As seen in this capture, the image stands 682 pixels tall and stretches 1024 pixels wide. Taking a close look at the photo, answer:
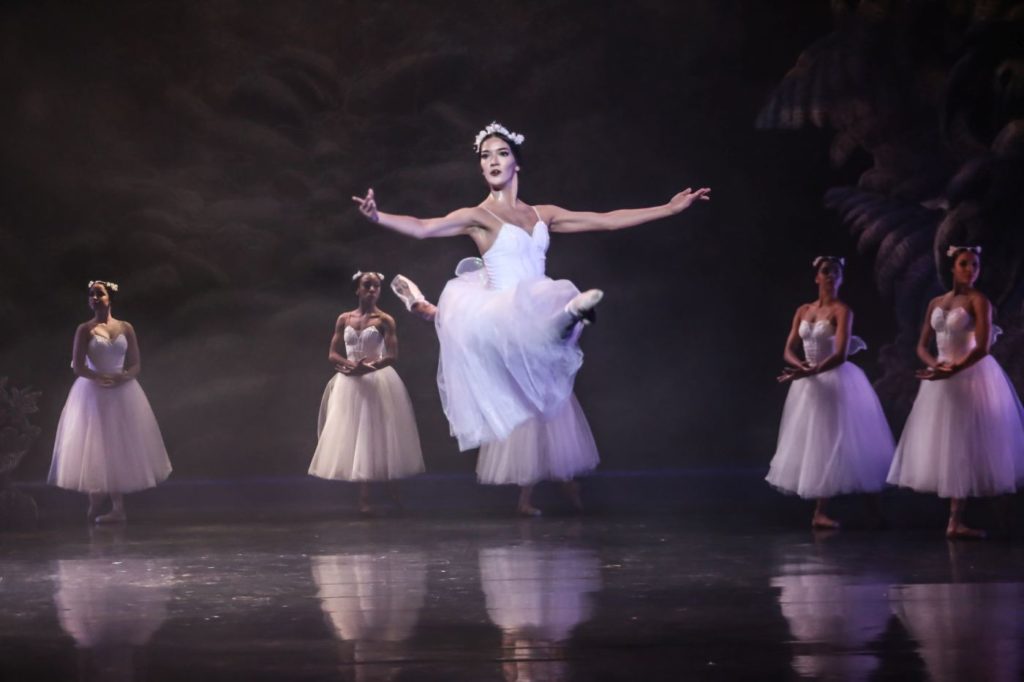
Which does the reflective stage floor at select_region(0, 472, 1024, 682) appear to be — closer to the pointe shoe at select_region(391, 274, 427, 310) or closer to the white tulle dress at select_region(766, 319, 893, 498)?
the white tulle dress at select_region(766, 319, 893, 498)

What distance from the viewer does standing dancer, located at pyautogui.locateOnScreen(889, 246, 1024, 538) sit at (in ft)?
18.2

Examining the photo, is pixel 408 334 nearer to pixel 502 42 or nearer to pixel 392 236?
pixel 392 236

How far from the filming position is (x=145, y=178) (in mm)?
8445

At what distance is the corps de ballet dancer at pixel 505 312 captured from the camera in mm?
5141

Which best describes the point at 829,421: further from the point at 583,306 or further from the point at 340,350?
the point at 340,350

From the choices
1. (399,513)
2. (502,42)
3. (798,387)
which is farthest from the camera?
(502,42)

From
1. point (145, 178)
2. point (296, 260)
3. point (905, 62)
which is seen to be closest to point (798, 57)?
point (905, 62)

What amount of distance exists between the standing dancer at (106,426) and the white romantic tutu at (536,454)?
5.96ft

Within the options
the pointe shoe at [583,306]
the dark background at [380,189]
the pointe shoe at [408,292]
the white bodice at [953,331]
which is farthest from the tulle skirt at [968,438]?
the dark background at [380,189]

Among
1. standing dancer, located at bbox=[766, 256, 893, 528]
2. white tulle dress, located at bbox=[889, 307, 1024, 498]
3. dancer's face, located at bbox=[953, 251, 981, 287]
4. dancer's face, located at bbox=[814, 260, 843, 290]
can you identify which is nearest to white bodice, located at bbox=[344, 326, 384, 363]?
standing dancer, located at bbox=[766, 256, 893, 528]

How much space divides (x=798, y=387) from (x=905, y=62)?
284 centimetres

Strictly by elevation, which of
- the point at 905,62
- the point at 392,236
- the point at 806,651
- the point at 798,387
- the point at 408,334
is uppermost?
the point at 905,62

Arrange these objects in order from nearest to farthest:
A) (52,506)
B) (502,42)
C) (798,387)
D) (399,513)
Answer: (798,387) < (399,513) < (52,506) < (502,42)

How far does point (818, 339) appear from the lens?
621 cm
